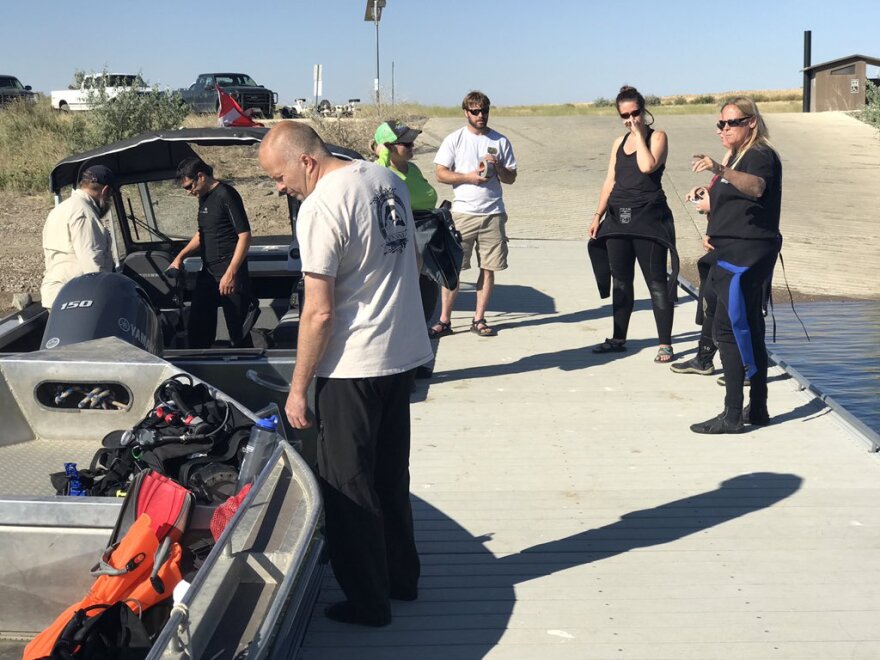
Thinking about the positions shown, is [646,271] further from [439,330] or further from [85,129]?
[85,129]

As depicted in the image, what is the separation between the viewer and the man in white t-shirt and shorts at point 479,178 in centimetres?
796

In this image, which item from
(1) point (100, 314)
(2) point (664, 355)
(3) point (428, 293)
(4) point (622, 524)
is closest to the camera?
(4) point (622, 524)

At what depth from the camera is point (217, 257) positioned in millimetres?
7375

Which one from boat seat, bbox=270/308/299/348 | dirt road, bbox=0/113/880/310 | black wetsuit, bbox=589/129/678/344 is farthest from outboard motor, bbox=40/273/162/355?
dirt road, bbox=0/113/880/310

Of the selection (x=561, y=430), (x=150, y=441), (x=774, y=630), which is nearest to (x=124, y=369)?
(x=150, y=441)

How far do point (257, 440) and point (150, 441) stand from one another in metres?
0.56

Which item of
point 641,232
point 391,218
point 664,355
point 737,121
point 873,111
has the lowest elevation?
point 664,355

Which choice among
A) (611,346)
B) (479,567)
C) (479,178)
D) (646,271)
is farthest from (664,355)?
(479,567)

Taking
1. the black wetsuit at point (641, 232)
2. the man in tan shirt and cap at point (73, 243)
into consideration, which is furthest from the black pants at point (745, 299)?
the man in tan shirt and cap at point (73, 243)

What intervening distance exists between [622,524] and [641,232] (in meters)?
2.92

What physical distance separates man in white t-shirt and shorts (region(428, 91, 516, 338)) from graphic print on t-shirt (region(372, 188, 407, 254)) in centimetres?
408

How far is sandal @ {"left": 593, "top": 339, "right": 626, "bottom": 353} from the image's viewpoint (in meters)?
7.95

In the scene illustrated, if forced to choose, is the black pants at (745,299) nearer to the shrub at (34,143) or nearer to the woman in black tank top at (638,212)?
the woman in black tank top at (638,212)

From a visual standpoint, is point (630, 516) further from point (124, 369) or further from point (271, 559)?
point (124, 369)
